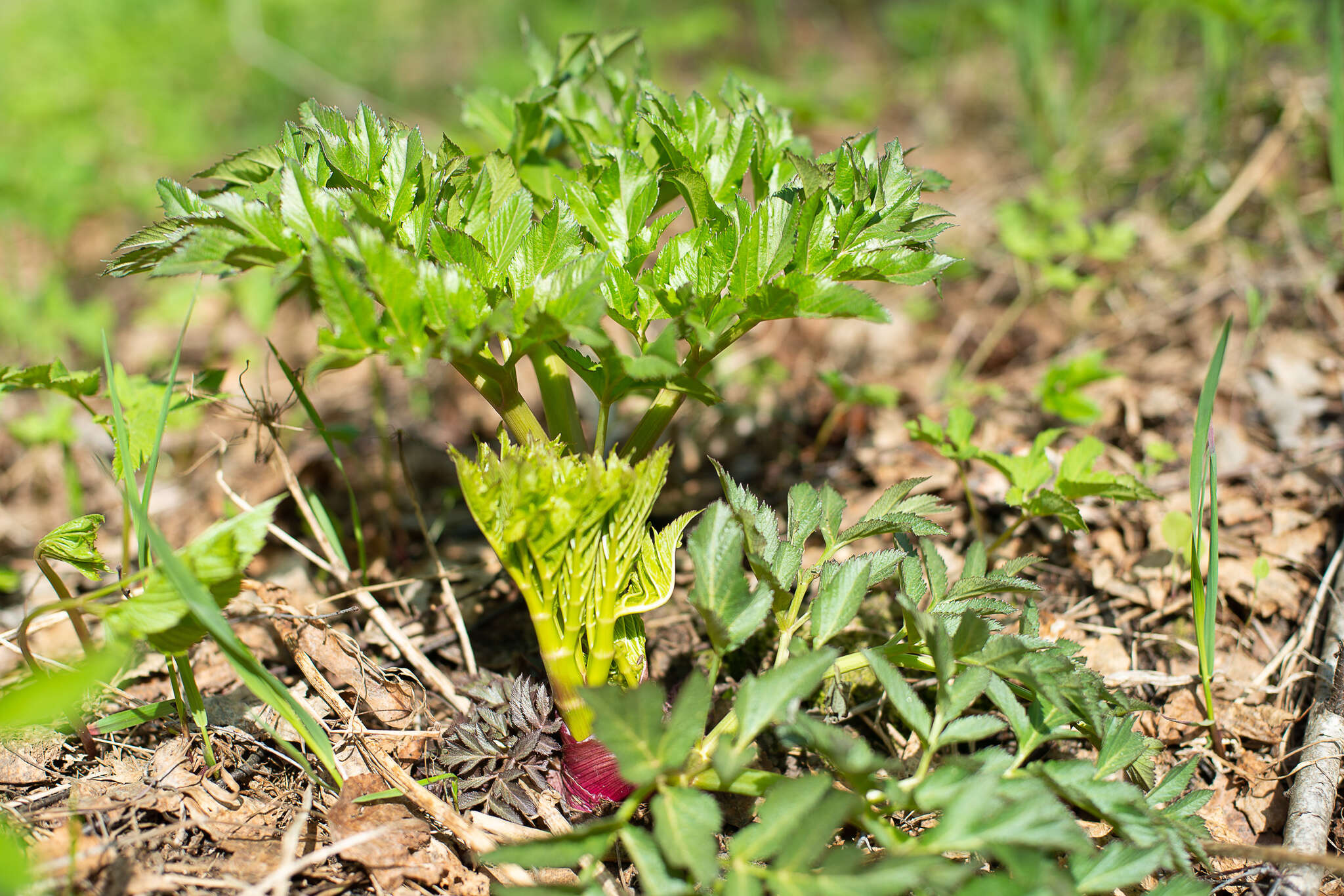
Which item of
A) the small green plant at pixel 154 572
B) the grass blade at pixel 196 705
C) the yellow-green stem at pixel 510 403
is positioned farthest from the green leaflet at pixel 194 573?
the yellow-green stem at pixel 510 403

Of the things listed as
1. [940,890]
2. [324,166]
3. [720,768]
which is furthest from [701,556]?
[324,166]

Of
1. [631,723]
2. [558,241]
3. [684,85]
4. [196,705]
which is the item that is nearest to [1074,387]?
[558,241]

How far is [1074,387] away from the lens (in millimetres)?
2316

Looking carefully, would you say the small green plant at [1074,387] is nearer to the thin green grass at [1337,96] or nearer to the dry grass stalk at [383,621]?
the thin green grass at [1337,96]

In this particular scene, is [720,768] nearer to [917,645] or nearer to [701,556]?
[701,556]

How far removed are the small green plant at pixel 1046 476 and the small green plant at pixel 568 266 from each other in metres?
0.64

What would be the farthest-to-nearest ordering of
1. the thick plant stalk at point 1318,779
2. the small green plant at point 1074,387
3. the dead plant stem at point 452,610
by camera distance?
the small green plant at point 1074,387 → the dead plant stem at point 452,610 → the thick plant stalk at point 1318,779

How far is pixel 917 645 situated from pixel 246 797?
1301 mm

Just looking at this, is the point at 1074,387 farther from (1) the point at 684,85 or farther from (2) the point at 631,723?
(1) the point at 684,85

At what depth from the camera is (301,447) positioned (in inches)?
113

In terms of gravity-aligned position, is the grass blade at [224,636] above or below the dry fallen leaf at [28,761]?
above

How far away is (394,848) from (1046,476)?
5.06 feet

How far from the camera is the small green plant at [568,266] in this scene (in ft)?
4.02

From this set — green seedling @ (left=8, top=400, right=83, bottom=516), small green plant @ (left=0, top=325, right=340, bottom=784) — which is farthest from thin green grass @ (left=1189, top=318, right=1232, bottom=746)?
green seedling @ (left=8, top=400, right=83, bottom=516)
